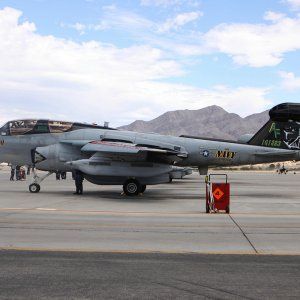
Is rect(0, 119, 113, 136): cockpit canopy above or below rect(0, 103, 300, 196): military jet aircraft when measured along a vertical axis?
above

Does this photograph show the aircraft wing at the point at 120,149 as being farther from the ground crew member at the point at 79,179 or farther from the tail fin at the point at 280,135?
the tail fin at the point at 280,135

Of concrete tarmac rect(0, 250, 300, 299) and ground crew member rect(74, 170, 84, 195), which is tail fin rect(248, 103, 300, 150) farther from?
concrete tarmac rect(0, 250, 300, 299)

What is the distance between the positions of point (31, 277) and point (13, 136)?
635 inches

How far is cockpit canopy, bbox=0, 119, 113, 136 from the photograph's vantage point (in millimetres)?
21344

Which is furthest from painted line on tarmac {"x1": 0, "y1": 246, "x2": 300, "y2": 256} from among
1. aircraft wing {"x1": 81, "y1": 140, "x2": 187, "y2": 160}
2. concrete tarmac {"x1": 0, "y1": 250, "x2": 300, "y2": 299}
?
aircraft wing {"x1": 81, "y1": 140, "x2": 187, "y2": 160}

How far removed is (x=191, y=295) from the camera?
18.3ft

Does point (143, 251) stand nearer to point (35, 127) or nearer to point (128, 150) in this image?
point (128, 150)

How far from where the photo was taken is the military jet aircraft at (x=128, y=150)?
19.4 metres

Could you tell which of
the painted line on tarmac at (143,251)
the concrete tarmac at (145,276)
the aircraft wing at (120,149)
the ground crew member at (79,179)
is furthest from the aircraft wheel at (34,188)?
the concrete tarmac at (145,276)

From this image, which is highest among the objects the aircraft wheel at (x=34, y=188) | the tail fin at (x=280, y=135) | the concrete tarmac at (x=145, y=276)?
the tail fin at (x=280, y=135)

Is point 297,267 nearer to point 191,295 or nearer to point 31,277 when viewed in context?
point 191,295

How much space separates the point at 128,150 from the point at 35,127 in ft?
18.3

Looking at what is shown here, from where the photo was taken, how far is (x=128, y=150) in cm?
1838

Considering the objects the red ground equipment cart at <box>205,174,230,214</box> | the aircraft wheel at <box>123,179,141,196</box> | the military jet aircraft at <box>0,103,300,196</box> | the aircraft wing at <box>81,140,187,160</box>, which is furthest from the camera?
the aircraft wheel at <box>123,179,141,196</box>
